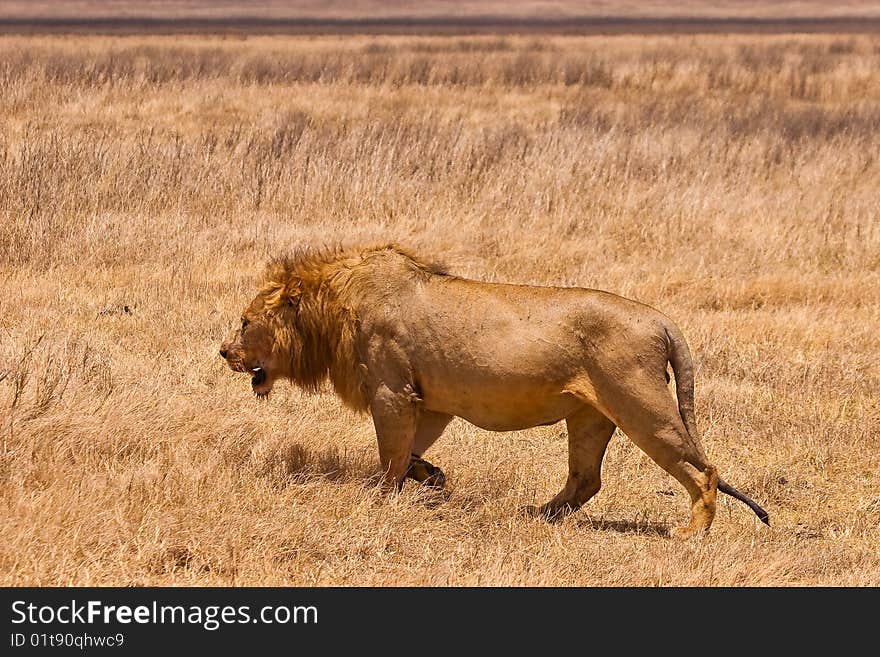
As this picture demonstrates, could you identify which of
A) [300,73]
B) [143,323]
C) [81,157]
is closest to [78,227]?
[81,157]

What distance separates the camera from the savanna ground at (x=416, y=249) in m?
5.82

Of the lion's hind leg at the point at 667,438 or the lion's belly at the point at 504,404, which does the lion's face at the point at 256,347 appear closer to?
the lion's belly at the point at 504,404

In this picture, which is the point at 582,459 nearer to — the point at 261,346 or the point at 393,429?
the point at 393,429

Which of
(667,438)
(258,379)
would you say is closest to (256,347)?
(258,379)

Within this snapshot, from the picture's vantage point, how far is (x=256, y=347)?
6.97 meters

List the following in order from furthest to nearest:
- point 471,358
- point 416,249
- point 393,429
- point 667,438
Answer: point 416,249 < point 393,429 < point 471,358 < point 667,438

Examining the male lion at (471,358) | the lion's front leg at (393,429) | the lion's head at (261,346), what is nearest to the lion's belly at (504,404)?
the male lion at (471,358)

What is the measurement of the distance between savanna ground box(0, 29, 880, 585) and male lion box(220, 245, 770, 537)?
0.35 metres

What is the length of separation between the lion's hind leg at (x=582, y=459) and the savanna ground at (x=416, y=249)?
0.48 feet

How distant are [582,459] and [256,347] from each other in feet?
6.03

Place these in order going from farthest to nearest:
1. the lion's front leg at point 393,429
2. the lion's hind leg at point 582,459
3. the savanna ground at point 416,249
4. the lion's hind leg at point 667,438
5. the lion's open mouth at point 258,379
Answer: the lion's open mouth at point 258,379 < the lion's hind leg at point 582,459 < the lion's front leg at point 393,429 < the lion's hind leg at point 667,438 < the savanna ground at point 416,249

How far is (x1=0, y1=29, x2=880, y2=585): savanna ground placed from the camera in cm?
582

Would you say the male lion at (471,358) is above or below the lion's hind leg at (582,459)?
above

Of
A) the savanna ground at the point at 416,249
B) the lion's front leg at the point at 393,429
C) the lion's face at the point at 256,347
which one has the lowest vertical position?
the savanna ground at the point at 416,249
